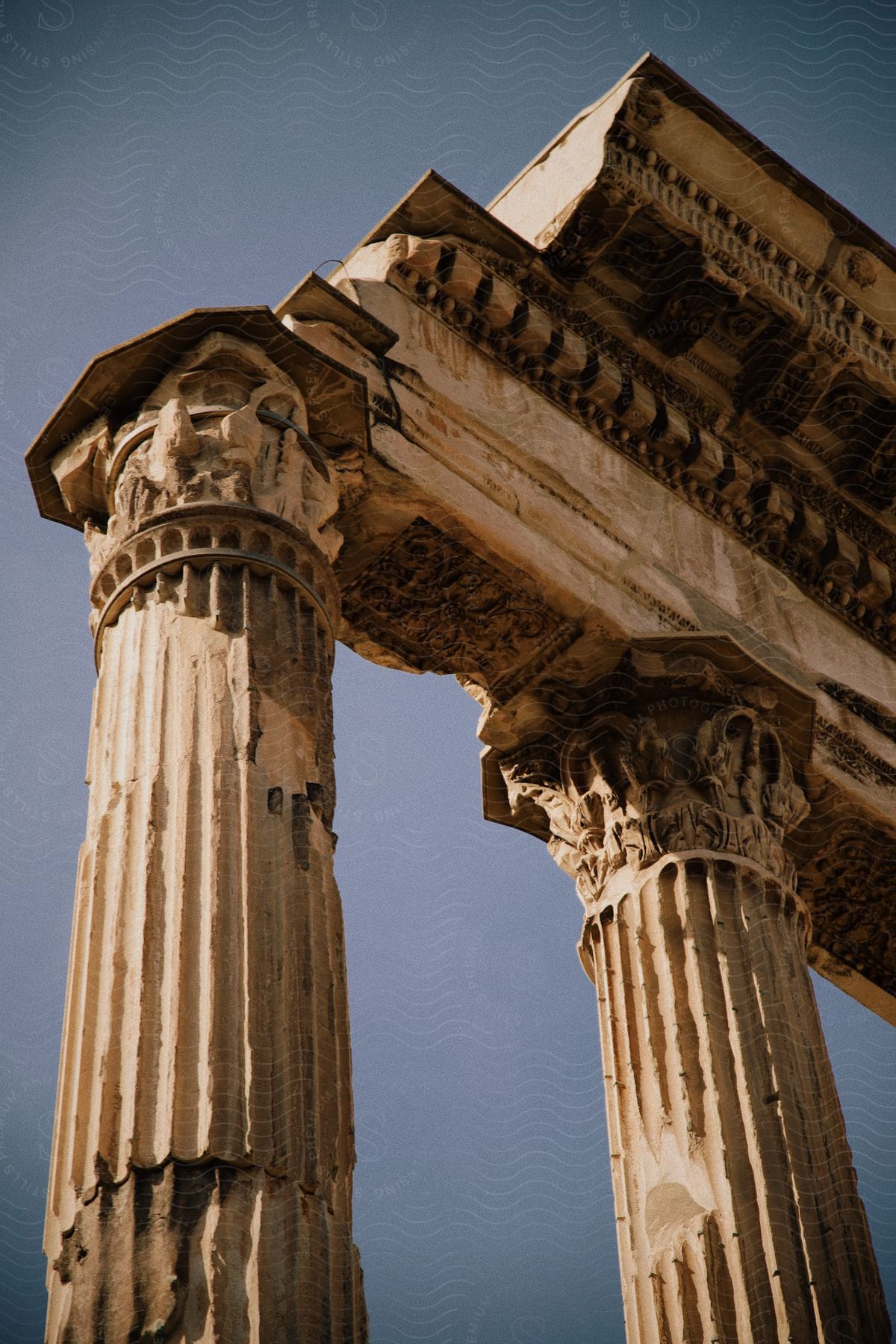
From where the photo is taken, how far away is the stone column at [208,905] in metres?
9.80

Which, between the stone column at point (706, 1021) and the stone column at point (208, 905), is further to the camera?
the stone column at point (706, 1021)

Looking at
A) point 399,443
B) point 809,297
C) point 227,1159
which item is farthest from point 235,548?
point 809,297

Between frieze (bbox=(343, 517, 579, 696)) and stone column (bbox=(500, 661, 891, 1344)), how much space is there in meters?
0.73

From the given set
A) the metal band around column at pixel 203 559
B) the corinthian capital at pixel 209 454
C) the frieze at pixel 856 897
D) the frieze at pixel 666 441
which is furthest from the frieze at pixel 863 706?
the metal band around column at pixel 203 559

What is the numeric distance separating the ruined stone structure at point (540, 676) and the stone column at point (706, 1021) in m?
0.03

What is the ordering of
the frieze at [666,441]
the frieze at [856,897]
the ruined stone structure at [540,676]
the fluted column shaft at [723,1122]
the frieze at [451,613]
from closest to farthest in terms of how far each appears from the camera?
the ruined stone structure at [540,676], the fluted column shaft at [723,1122], the frieze at [451,613], the frieze at [666,441], the frieze at [856,897]

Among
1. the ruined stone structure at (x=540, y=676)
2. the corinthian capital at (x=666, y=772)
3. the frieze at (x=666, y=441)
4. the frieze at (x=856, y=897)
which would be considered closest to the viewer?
the ruined stone structure at (x=540, y=676)

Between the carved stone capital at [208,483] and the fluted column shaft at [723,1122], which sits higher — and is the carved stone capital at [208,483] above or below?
above

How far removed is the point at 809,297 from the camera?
59.0 feet

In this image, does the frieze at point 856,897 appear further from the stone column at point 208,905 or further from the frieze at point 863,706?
the stone column at point 208,905

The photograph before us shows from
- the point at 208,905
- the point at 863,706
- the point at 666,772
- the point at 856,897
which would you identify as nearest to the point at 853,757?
the point at 863,706

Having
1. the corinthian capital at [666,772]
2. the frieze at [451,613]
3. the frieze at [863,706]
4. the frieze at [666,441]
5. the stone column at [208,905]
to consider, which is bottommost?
the stone column at [208,905]

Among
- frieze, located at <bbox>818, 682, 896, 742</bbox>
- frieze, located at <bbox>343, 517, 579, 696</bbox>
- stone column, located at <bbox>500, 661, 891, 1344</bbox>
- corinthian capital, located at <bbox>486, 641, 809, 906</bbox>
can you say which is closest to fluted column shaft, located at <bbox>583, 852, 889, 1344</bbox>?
stone column, located at <bbox>500, 661, 891, 1344</bbox>

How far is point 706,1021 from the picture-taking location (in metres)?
14.3
